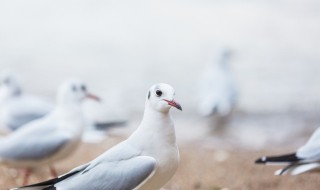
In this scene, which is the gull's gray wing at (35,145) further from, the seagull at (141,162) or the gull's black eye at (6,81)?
the gull's black eye at (6,81)

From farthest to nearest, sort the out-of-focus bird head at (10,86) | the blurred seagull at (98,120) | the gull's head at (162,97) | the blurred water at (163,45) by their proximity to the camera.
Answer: the blurred water at (163,45) < the out-of-focus bird head at (10,86) < the blurred seagull at (98,120) < the gull's head at (162,97)

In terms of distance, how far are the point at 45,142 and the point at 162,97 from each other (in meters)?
1.57

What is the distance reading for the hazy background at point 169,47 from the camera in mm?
9039

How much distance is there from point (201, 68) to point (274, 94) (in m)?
1.57

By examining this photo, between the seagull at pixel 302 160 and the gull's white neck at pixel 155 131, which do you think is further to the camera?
the seagull at pixel 302 160

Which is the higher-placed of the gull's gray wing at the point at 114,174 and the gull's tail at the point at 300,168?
the gull's tail at the point at 300,168

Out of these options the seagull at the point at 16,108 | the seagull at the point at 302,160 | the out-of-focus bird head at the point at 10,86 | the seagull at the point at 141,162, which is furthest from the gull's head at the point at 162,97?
the out-of-focus bird head at the point at 10,86

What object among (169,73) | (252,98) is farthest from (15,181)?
(169,73)

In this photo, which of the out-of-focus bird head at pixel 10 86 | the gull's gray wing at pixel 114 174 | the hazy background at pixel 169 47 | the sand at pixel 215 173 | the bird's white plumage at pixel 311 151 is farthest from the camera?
the hazy background at pixel 169 47

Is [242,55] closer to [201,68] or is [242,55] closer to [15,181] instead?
[201,68]

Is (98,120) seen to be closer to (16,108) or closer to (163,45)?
(16,108)

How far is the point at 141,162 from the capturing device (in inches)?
128

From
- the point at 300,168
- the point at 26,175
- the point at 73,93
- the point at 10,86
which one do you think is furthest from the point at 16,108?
the point at 300,168

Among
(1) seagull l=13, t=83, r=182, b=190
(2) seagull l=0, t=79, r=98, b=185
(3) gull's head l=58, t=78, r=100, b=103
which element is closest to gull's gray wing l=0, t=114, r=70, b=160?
(2) seagull l=0, t=79, r=98, b=185
